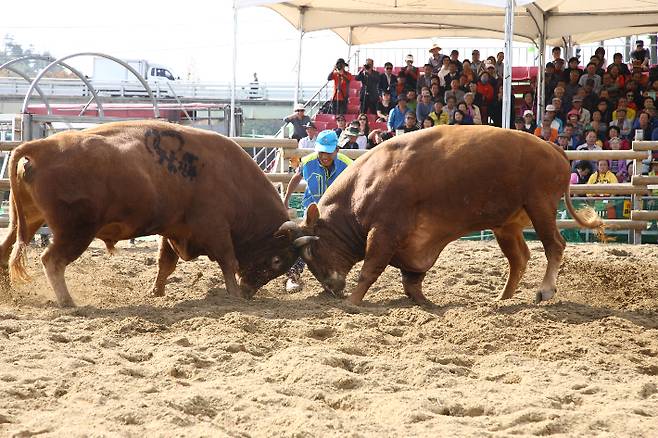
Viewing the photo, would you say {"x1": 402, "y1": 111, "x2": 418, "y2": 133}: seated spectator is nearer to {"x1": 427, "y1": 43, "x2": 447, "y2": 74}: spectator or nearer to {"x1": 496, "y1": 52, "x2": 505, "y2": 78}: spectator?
{"x1": 496, "y1": 52, "x2": 505, "y2": 78}: spectator

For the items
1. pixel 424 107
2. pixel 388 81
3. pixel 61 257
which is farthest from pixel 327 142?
pixel 388 81

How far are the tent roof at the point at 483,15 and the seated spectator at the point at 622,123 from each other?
6.49 ft

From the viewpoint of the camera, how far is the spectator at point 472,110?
13.7 metres

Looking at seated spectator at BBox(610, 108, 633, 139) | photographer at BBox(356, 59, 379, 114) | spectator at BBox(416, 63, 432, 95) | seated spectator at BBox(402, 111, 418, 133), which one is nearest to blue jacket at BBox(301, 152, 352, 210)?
seated spectator at BBox(402, 111, 418, 133)

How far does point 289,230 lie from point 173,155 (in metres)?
1.09

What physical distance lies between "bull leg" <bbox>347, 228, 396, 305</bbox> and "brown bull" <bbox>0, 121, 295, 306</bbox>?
2.81 ft

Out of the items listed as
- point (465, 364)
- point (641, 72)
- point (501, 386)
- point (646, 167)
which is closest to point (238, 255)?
point (465, 364)

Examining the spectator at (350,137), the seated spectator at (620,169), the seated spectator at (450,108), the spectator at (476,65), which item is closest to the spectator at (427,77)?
the spectator at (476,65)

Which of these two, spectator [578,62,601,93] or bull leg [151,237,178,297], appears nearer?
bull leg [151,237,178,297]

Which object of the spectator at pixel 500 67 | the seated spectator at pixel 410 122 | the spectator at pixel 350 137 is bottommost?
the spectator at pixel 350 137

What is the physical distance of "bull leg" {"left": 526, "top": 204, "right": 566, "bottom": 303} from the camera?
22.1ft

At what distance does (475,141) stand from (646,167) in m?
5.06

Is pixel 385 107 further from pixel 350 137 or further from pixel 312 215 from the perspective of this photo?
pixel 312 215

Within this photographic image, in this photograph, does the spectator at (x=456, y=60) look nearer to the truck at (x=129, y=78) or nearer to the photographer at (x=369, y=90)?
the photographer at (x=369, y=90)
